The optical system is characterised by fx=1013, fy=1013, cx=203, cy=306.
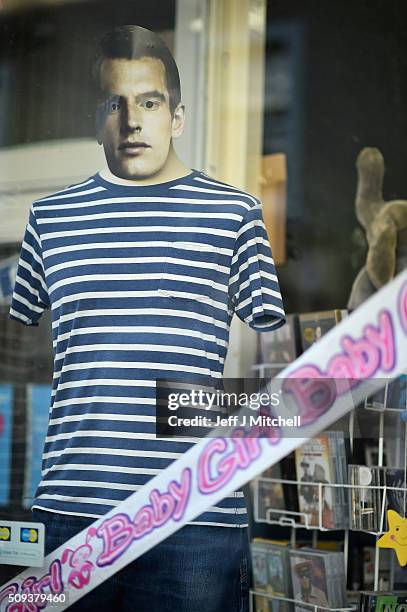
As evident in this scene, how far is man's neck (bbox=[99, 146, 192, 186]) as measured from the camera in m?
2.33

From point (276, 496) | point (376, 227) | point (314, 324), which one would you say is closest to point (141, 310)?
point (314, 324)

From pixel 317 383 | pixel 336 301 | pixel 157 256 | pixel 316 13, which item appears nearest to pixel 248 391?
pixel 317 383

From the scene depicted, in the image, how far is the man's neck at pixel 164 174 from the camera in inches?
91.6

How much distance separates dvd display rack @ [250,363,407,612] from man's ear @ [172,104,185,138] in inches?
23.5

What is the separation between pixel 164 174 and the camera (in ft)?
7.66

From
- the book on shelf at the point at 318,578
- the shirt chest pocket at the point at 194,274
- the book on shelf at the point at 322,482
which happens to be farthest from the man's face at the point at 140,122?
the book on shelf at the point at 318,578

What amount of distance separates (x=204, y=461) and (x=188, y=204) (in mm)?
575

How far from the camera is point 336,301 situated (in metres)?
3.26

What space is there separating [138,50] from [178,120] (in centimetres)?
19

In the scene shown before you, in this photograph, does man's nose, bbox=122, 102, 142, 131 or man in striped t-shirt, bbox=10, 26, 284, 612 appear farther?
man's nose, bbox=122, 102, 142, 131

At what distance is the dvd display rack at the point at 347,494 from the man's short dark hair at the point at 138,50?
71 centimetres

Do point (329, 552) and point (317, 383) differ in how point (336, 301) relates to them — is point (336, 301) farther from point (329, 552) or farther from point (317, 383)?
point (317, 383)

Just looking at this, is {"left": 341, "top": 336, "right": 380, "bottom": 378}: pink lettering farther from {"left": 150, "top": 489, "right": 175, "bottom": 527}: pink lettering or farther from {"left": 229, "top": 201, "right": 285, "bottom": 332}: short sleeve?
{"left": 150, "top": 489, "right": 175, "bottom": 527}: pink lettering

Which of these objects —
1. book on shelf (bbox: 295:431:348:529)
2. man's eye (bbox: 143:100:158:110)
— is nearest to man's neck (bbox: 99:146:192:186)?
man's eye (bbox: 143:100:158:110)
